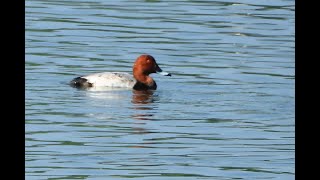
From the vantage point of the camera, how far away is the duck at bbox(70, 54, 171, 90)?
13641 mm

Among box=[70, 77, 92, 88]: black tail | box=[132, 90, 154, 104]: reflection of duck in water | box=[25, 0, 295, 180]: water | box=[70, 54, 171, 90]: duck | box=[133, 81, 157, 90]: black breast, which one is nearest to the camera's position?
box=[25, 0, 295, 180]: water

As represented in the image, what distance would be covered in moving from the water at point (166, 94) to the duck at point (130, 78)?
0.46 feet

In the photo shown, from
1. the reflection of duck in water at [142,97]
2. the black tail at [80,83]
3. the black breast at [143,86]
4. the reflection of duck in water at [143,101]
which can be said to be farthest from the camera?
the black breast at [143,86]

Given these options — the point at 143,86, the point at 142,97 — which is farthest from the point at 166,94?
the point at 143,86

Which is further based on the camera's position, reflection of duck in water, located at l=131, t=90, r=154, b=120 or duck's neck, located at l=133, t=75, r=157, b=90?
duck's neck, located at l=133, t=75, r=157, b=90

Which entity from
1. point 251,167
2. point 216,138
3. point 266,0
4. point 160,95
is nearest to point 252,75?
point 160,95

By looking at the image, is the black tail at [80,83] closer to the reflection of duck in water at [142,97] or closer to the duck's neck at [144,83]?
the reflection of duck in water at [142,97]

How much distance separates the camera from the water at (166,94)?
8.44 metres

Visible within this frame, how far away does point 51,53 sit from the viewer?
15688 millimetres

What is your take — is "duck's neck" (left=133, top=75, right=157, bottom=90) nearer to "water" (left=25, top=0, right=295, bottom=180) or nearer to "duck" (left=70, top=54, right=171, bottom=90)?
"duck" (left=70, top=54, right=171, bottom=90)

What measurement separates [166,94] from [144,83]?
3.39 feet

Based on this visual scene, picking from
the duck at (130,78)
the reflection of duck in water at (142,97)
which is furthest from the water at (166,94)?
the duck at (130,78)

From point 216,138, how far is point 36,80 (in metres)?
4.26

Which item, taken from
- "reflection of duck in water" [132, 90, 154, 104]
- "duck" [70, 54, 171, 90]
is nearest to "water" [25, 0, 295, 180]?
"reflection of duck in water" [132, 90, 154, 104]
